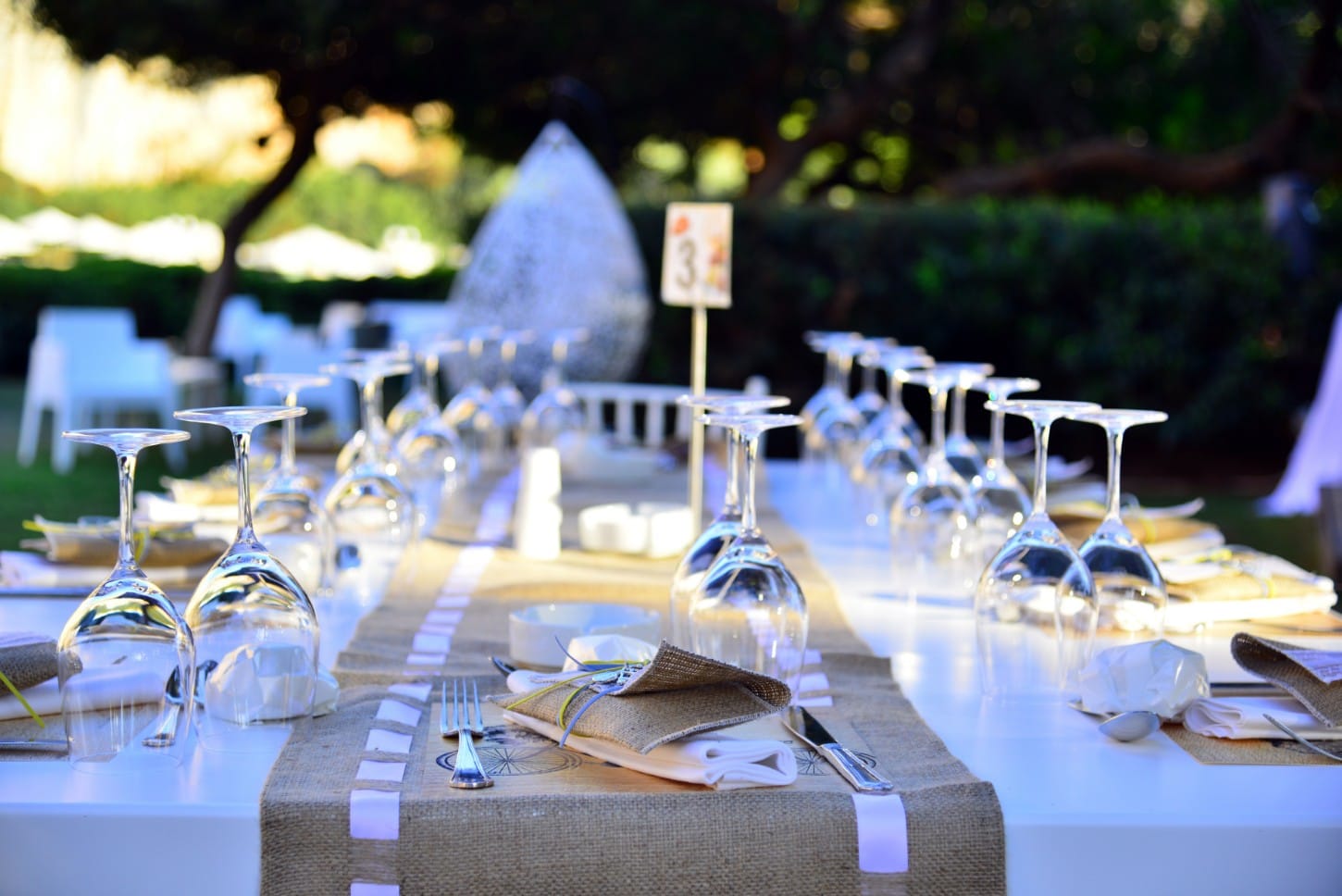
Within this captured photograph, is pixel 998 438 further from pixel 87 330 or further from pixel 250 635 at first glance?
pixel 87 330

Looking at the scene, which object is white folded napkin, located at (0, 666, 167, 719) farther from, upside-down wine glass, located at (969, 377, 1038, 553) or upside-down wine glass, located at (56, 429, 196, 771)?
upside-down wine glass, located at (969, 377, 1038, 553)

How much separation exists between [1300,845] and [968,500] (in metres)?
1.14

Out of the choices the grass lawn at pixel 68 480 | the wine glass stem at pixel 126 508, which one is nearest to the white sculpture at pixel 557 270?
the grass lawn at pixel 68 480

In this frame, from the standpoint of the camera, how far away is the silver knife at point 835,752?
61.4 inches

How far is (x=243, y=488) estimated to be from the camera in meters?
1.73

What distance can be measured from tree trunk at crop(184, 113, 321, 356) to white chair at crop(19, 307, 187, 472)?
0.95m

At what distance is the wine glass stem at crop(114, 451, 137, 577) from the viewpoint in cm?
159

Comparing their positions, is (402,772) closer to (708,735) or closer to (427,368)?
(708,735)

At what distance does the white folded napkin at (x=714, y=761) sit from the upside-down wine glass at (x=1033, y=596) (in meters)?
0.46

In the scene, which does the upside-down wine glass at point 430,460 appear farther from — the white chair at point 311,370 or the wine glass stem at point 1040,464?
the white chair at point 311,370

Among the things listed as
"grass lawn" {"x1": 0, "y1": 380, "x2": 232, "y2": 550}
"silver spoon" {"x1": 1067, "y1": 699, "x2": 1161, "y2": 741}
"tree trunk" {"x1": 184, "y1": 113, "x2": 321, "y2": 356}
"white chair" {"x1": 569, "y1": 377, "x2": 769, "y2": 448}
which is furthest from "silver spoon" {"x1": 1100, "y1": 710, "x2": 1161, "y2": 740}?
"tree trunk" {"x1": 184, "y1": 113, "x2": 321, "y2": 356}

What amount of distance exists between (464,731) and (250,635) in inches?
11.3

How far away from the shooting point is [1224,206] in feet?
28.5

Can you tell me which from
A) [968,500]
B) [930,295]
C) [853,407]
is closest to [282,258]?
[930,295]
